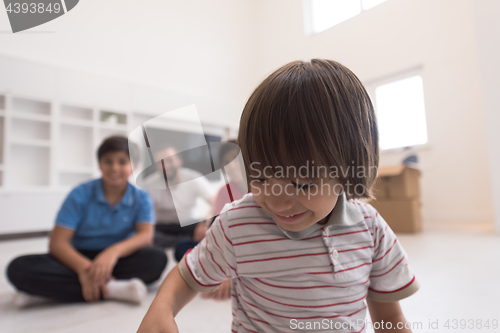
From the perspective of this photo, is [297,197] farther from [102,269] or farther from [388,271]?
[102,269]

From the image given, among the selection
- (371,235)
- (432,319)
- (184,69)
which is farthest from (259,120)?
(184,69)

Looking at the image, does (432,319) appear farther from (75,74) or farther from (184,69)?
(75,74)

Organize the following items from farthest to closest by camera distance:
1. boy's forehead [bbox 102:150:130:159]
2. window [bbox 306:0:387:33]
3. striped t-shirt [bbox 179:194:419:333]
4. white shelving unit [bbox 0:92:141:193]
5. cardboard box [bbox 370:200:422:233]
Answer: white shelving unit [bbox 0:92:141:193], cardboard box [bbox 370:200:422:233], boy's forehead [bbox 102:150:130:159], window [bbox 306:0:387:33], striped t-shirt [bbox 179:194:419:333]

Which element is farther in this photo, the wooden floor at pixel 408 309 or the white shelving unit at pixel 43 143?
the white shelving unit at pixel 43 143

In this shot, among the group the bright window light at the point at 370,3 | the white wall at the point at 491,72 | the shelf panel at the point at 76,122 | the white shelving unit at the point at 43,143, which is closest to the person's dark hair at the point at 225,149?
the bright window light at the point at 370,3

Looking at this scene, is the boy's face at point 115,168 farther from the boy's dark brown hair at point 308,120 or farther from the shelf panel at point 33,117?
the shelf panel at point 33,117

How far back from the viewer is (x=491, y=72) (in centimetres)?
118

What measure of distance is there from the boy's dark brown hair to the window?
21 centimetres

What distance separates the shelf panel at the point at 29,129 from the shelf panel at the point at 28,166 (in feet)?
0.23

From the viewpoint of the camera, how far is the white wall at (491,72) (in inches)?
37.1

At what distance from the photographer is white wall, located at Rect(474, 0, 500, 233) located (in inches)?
37.1

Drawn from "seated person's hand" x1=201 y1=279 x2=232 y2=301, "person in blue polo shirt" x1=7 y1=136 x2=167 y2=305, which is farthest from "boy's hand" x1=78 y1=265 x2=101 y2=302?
"seated person's hand" x1=201 y1=279 x2=232 y2=301

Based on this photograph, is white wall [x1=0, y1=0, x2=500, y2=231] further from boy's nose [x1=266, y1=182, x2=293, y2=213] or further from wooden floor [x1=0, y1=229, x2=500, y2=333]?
wooden floor [x1=0, y1=229, x2=500, y2=333]

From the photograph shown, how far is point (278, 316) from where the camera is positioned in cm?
31
